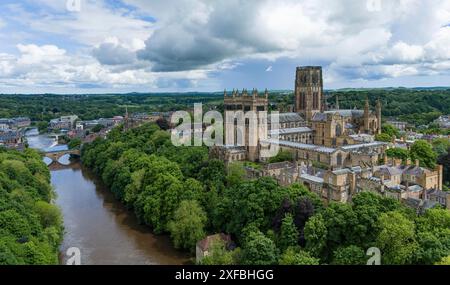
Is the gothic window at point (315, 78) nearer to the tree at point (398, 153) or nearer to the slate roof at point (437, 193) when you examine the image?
the tree at point (398, 153)

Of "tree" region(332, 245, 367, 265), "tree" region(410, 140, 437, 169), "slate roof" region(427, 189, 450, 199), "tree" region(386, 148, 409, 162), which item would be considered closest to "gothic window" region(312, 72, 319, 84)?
"tree" region(386, 148, 409, 162)

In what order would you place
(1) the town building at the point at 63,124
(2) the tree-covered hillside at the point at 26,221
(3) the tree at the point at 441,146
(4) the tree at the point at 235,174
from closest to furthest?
(2) the tree-covered hillside at the point at 26,221 → (4) the tree at the point at 235,174 → (3) the tree at the point at 441,146 → (1) the town building at the point at 63,124

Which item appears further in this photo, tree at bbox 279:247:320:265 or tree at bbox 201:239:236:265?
tree at bbox 201:239:236:265

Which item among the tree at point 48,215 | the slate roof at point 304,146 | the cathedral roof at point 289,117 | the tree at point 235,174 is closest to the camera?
the tree at point 48,215

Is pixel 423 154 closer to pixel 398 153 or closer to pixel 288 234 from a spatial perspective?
pixel 398 153

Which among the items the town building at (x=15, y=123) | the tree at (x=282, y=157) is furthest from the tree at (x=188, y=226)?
the town building at (x=15, y=123)

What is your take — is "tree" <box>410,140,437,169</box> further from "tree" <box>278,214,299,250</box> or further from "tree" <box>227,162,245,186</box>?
"tree" <box>278,214,299,250</box>
